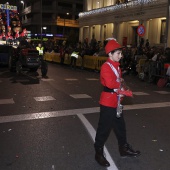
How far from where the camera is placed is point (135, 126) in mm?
6992

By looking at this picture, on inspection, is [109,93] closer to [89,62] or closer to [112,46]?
[112,46]

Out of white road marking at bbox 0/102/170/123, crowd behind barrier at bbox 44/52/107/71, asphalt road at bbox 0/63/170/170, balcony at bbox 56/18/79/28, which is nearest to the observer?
asphalt road at bbox 0/63/170/170

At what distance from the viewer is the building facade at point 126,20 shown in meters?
31.7

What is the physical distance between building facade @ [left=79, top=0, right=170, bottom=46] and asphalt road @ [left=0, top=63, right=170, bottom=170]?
16283mm

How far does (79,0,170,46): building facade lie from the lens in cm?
3167

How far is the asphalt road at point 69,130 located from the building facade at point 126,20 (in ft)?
53.4

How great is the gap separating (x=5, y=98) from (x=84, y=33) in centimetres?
4352

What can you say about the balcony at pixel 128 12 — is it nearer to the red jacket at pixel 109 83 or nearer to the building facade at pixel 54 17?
the red jacket at pixel 109 83

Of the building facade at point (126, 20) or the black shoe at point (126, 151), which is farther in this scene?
the building facade at point (126, 20)

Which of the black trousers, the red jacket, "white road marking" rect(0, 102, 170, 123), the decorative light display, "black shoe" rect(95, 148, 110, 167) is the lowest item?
"white road marking" rect(0, 102, 170, 123)

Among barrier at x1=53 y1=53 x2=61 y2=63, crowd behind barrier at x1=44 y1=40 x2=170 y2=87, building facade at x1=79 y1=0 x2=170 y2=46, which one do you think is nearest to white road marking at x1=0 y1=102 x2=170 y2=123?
crowd behind barrier at x1=44 y1=40 x2=170 y2=87

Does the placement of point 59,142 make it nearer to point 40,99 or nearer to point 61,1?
point 40,99

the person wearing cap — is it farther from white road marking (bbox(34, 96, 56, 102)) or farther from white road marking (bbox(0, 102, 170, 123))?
white road marking (bbox(34, 96, 56, 102))

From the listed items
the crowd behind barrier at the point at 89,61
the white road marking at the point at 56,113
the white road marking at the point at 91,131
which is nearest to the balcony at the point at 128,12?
the crowd behind barrier at the point at 89,61
